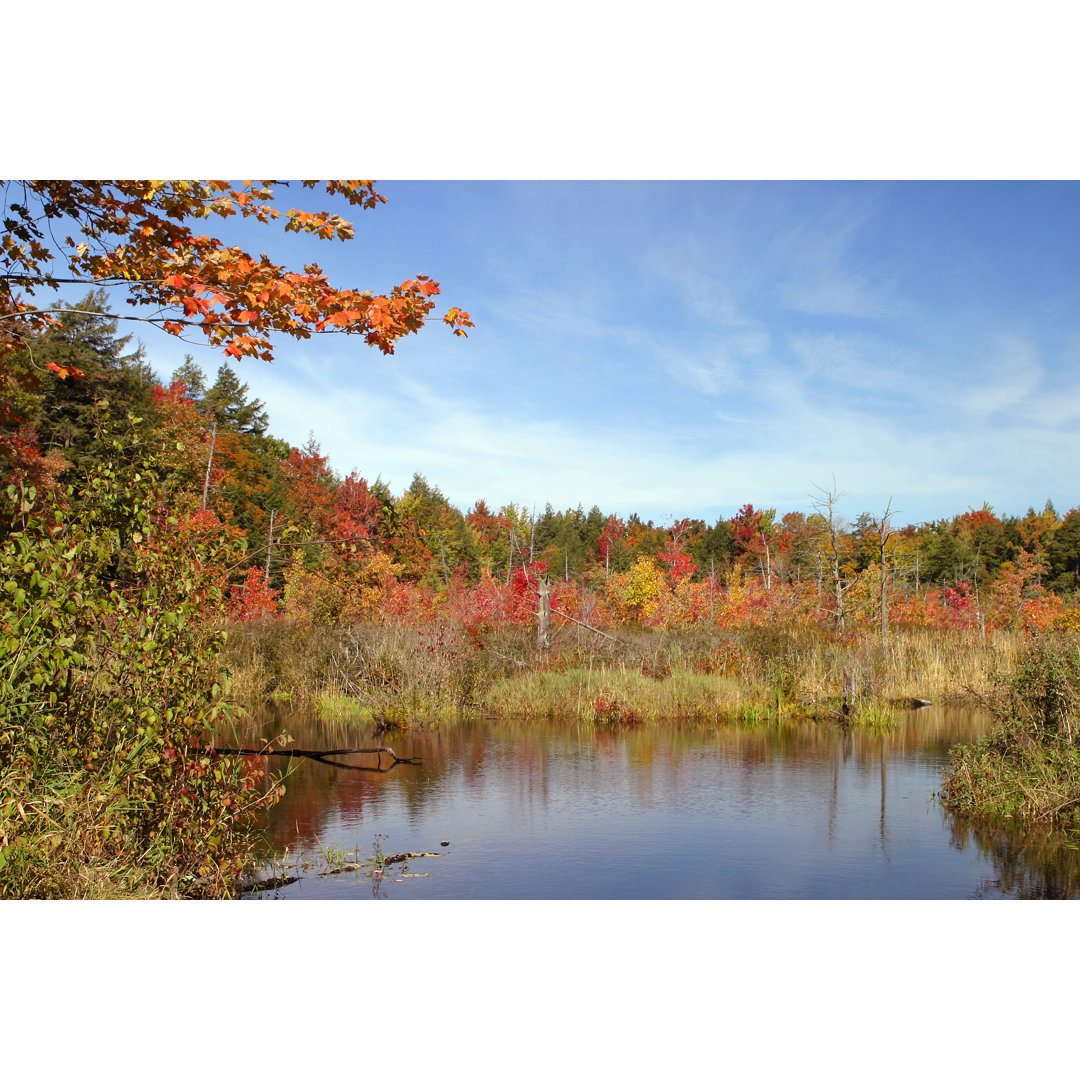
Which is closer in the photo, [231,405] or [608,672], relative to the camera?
[608,672]

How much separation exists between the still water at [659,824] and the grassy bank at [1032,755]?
15.0 inches

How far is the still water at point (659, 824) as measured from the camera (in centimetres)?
622

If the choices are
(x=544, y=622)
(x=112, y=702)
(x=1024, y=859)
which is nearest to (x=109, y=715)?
(x=112, y=702)

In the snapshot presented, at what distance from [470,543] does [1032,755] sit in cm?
3133

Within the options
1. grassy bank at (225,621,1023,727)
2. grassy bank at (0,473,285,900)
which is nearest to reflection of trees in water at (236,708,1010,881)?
grassy bank at (225,621,1023,727)

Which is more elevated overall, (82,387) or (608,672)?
(82,387)

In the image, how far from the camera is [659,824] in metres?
7.87

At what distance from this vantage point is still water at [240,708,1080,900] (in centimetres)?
622

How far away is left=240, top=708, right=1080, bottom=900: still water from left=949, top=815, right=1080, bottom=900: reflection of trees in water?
0.8 inches

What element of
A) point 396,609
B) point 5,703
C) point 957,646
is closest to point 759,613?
point 957,646

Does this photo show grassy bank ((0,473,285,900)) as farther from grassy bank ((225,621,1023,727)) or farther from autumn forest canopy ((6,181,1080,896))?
grassy bank ((225,621,1023,727))

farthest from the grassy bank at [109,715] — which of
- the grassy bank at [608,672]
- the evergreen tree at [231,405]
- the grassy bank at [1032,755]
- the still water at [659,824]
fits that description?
the evergreen tree at [231,405]

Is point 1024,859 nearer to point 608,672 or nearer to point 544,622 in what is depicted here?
point 608,672

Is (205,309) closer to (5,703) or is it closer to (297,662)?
(5,703)
